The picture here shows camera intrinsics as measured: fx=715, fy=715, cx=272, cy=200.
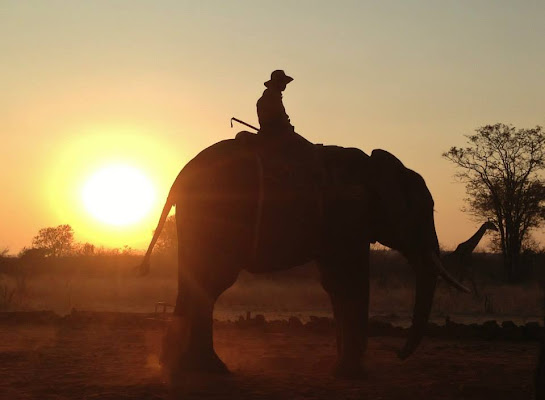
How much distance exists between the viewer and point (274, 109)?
945 cm

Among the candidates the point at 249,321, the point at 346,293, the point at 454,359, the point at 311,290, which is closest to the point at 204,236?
the point at 346,293

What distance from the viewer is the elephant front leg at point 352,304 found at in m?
8.90

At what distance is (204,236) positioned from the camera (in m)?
8.83

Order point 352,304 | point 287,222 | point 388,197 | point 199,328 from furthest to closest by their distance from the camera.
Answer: point 388,197 → point 352,304 → point 199,328 → point 287,222

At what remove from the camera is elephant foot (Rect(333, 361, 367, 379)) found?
8.84 metres

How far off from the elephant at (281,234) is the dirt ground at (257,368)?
58cm

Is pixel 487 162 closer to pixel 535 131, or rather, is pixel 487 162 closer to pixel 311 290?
pixel 535 131

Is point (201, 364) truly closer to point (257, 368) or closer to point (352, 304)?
A: point (257, 368)

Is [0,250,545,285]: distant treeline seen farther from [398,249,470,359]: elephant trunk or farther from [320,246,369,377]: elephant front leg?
[320,246,369,377]: elephant front leg

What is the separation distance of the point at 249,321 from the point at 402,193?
5706 mm

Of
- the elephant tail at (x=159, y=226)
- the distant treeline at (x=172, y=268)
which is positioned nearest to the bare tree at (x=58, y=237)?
the distant treeline at (x=172, y=268)

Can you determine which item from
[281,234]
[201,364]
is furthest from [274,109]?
[201,364]

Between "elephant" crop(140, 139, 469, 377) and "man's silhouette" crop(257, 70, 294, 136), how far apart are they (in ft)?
1.47

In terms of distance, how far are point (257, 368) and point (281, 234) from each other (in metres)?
2.07
